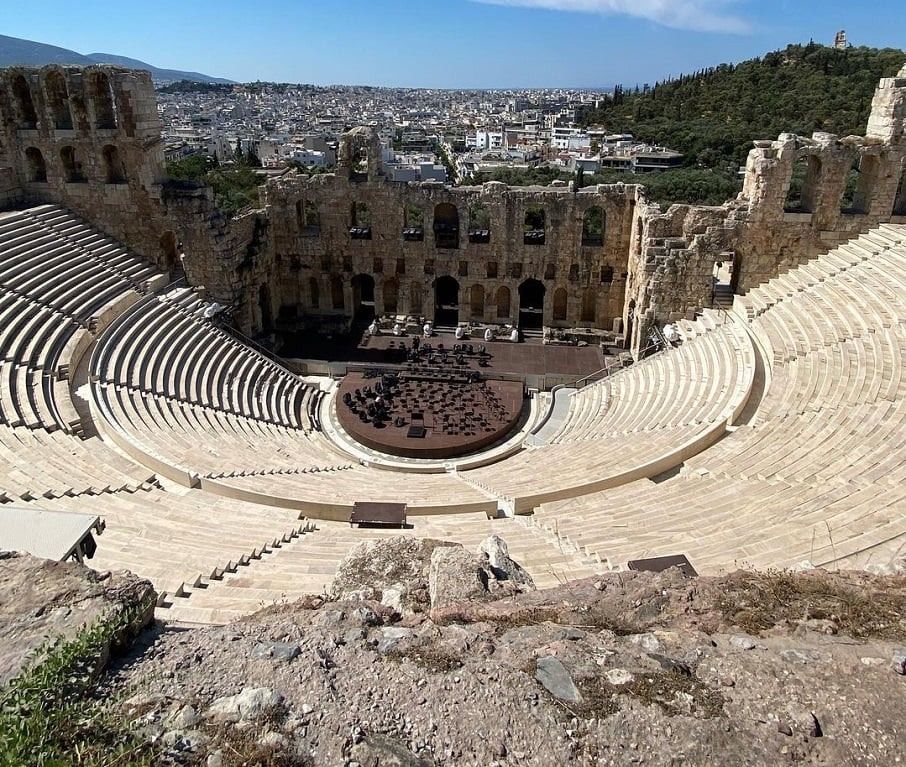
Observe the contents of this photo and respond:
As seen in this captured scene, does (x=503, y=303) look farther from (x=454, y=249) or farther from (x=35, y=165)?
(x=35, y=165)

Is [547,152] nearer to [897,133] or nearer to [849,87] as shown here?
[849,87]

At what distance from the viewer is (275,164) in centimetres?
9056

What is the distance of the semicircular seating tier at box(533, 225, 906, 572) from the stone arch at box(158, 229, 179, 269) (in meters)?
18.5

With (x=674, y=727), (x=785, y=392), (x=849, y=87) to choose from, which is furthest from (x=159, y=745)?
(x=849, y=87)

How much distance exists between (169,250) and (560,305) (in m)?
16.0

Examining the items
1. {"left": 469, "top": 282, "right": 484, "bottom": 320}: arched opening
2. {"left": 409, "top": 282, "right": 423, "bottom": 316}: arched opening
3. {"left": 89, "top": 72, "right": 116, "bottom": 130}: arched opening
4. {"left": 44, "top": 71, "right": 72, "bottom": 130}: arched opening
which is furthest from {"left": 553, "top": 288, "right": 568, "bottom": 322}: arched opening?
{"left": 44, "top": 71, "right": 72, "bottom": 130}: arched opening

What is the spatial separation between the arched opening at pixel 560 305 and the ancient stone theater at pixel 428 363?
3.8 inches

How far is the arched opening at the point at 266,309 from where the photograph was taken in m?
27.2

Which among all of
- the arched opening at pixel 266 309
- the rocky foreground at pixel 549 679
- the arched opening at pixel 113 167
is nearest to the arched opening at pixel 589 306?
the arched opening at pixel 266 309

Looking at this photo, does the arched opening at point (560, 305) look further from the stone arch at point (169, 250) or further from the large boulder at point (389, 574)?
the large boulder at point (389, 574)

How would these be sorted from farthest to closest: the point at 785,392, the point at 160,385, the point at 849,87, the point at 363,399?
1. the point at 849,87
2. the point at 363,399
3. the point at 160,385
4. the point at 785,392

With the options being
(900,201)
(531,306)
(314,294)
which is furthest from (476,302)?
(900,201)

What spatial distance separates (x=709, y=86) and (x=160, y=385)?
102901 millimetres

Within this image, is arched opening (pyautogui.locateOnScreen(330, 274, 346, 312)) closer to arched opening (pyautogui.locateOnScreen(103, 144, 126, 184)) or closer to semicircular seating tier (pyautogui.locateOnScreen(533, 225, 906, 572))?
arched opening (pyautogui.locateOnScreen(103, 144, 126, 184))
